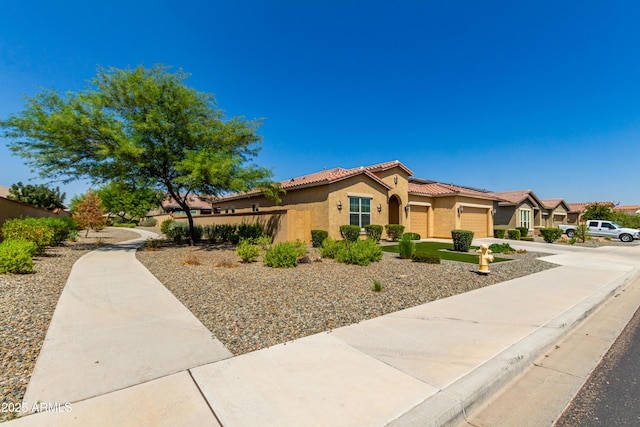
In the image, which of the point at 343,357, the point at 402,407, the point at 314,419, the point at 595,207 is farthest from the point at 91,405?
the point at 595,207

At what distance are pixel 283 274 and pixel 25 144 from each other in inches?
545

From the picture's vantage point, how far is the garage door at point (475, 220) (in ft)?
80.9

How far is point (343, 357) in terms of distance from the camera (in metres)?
3.76

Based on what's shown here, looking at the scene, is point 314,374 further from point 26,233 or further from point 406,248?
point 26,233

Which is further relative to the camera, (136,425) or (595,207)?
(595,207)

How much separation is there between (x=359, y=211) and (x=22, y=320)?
15.9 meters

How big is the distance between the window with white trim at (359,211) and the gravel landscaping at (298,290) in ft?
24.0

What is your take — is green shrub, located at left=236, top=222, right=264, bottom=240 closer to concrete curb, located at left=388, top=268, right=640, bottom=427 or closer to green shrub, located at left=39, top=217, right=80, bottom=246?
green shrub, located at left=39, top=217, right=80, bottom=246

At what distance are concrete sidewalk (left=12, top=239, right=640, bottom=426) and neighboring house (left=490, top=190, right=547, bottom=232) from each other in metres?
27.3

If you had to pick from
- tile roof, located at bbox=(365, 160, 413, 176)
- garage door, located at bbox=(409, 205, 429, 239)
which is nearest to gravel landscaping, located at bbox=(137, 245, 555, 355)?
tile roof, located at bbox=(365, 160, 413, 176)

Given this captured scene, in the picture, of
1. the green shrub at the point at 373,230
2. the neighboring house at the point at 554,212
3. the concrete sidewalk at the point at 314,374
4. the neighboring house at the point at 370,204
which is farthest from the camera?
the neighboring house at the point at 554,212

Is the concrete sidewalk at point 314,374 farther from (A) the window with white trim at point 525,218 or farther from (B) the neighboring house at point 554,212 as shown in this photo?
(B) the neighboring house at point 554,212

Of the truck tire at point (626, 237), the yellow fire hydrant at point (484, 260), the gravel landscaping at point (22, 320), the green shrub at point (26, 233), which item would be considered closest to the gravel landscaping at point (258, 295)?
the gravel landscaping at point (22, 320)

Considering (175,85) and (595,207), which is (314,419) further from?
(595,207)
